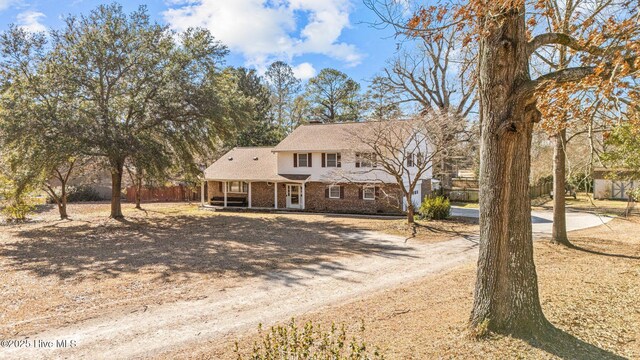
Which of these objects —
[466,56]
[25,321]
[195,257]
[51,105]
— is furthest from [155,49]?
[466,56]

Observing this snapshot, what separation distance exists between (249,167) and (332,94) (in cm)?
1875

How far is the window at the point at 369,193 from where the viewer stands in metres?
25.0

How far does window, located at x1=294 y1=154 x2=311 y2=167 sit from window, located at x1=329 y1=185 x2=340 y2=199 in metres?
2.42

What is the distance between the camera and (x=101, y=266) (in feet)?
38.8

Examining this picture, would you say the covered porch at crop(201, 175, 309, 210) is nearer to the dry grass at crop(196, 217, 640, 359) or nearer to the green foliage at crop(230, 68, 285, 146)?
the green foliage at crop(230, 68, 285, 146)

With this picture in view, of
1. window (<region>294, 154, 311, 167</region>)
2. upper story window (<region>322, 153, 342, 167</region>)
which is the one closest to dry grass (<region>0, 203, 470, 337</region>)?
upper story window (<region>322, 153, 342, 167</region>)

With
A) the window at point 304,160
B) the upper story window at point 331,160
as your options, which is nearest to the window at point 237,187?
the window at point 304,160

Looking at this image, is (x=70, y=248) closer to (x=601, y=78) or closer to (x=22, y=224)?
(x=22, y=224)

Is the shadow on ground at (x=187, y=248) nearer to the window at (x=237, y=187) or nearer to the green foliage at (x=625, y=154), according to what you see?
the green foliage at (x=625, y=154)

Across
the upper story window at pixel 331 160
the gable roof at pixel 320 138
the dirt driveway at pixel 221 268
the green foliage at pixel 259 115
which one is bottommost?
the dirt driveway at pixel 221 268

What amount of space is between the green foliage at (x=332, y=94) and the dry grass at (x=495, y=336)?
34.6 m

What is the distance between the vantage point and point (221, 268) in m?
11.5

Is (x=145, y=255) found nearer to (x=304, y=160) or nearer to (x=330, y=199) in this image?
(x=330, y=199)

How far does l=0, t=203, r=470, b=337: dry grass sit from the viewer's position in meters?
8.59
